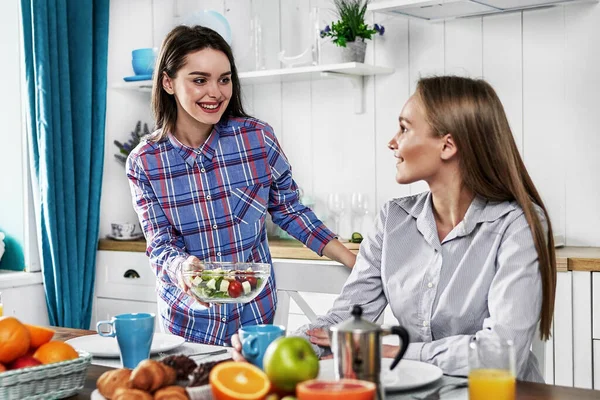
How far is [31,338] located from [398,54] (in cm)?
238

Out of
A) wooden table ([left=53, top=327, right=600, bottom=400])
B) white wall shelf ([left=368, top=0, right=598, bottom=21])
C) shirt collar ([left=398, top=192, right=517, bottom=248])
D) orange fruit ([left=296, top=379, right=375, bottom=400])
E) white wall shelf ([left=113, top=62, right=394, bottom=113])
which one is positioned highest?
white wall shelf ([left=368, top=0, right=598, bottom=21])

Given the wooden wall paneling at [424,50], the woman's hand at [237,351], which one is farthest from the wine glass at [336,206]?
the woman's hand at [237,351]

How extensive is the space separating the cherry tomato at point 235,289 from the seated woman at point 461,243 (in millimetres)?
158

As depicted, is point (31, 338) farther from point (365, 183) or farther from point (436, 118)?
point (365, 183)

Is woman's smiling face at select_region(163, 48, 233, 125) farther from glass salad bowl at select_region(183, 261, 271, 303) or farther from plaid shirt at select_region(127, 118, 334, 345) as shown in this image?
glass salad bowl at select_region(183, 261, 271, 303)

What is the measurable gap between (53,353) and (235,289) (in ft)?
1.51

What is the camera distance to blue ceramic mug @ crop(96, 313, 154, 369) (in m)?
1.47

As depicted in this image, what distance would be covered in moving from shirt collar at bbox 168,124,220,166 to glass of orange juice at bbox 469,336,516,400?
127 cm

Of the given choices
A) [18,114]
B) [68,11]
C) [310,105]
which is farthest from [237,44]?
[18,114]

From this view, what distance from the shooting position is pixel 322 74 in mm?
3318

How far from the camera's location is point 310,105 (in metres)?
3.67

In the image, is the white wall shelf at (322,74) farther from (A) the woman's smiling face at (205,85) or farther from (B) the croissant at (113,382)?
(B) the croissant at (113,382)

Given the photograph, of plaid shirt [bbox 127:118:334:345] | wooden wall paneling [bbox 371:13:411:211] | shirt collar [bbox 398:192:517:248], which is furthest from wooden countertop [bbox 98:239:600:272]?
shirt collar [bbox 398:192:517:248]

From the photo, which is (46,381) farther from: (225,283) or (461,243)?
(461,243)
